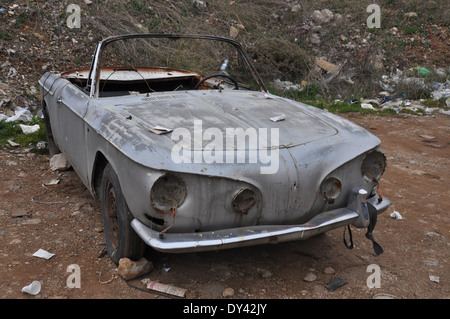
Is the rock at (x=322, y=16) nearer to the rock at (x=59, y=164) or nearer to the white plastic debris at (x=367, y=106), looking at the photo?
the white plastic debris at (x=367, y=106)

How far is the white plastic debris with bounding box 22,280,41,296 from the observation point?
8.41 ft

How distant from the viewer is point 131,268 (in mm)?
2711

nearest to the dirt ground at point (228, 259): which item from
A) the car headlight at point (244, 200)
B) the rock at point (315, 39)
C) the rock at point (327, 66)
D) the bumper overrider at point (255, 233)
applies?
the bumper overrider at point (255, 233)

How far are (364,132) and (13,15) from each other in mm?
8673

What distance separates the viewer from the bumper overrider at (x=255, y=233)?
230 centimetres

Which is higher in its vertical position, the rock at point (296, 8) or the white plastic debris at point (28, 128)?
the rock at point (296, 8)

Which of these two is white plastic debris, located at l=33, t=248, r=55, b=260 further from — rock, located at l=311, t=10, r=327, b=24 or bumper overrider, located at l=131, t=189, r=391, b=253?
rock, located at l=311, t=10, r=327, b=24

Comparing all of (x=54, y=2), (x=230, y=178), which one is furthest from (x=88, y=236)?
(x=54, y=2)

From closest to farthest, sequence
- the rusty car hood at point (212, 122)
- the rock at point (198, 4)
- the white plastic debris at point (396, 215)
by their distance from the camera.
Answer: the rusty car hood at point (212, 122)
the white plastic debris at point (396, 215)
the rock at point (198, 4)

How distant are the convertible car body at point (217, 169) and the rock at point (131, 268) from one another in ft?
0.17

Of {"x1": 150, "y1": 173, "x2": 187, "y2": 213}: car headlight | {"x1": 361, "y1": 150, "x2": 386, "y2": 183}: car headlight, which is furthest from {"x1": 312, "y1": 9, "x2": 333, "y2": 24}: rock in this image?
{"x1": 150, "y1": 173, "x2": 187, "y2": 213}: car headlight

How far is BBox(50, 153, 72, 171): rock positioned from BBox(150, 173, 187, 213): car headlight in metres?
2.84

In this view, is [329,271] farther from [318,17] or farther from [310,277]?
[318,17]

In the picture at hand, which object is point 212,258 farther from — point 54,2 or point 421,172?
point 54,2
